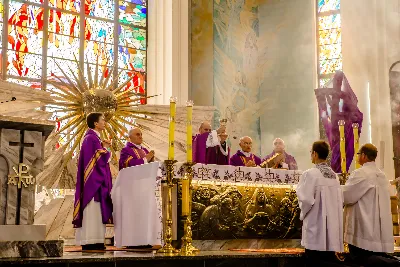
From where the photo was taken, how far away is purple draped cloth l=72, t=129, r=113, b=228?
6.63 m

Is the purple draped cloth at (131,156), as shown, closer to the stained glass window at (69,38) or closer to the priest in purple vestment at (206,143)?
the priest in purple vestment at (206,143)

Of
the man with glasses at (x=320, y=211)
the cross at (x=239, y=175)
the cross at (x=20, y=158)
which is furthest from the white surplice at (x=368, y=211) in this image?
the cross at (x=20, y=158)

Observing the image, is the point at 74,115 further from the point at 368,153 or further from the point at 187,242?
the point at 368,153

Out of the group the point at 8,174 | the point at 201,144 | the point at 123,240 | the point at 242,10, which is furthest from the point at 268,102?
the point at 8,174

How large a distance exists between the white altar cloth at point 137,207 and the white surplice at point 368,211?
6.09 ft

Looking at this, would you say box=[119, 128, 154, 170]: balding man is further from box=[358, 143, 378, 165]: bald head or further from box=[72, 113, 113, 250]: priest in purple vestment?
box=[358, 143, 378, 165]: bald head

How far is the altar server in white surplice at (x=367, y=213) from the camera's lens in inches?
233

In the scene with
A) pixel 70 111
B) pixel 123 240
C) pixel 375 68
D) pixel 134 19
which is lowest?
pixel 123 240

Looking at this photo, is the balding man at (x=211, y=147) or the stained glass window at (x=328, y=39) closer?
the balding man at (x=211, y=147)

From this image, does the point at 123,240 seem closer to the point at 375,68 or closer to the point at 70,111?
the point at 70,111

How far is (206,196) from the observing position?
7.02 metres

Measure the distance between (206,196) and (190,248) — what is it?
4.61ft

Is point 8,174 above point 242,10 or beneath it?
beneath

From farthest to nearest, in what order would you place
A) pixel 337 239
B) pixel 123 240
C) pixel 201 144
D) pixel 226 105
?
1. pixel 226 105
2. pixel 201 144
3. pixel 123 240
4. pixel 337 239
